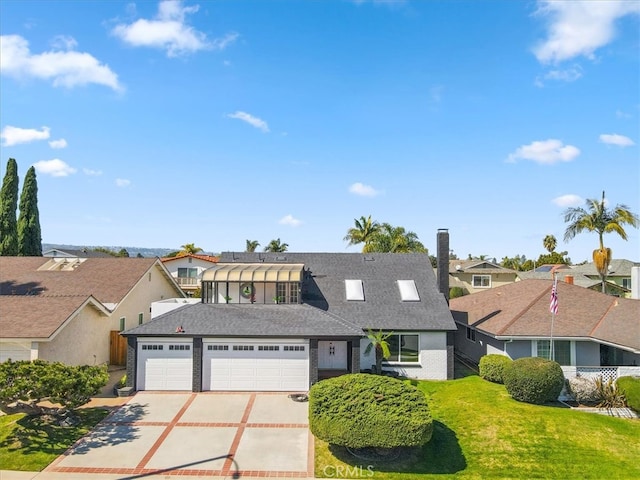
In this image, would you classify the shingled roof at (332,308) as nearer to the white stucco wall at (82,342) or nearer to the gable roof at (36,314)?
the gable roof at (36,314)

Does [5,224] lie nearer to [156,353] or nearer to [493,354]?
[156,353]

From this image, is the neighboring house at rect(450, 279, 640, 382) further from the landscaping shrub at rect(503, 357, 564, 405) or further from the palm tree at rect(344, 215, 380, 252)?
the palm tree at rect(344, 215, 380, 252)

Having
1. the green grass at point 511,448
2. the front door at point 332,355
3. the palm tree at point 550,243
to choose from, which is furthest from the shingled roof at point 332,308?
the palm tree at point 550,243

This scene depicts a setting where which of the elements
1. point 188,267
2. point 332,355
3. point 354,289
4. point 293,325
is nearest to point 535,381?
point 332,355

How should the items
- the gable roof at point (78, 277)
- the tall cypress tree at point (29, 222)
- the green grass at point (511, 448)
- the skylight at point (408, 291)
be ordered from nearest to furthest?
the green grass at point (511, 448) < the skylight at point (408, 291) < the gable roof at point (78, 277) < the tall cypress tree at point (29, 222)

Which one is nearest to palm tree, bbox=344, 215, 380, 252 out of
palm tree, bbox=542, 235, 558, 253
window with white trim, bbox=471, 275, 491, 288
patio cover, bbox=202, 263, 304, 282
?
window with white trim, bbox=471, 275, 491, 288

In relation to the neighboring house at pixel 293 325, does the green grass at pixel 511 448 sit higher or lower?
lower
